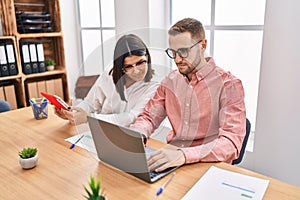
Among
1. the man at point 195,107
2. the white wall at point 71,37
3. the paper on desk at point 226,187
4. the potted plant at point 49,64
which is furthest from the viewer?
the white wall at point 71,37

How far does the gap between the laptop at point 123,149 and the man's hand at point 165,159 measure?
2cm

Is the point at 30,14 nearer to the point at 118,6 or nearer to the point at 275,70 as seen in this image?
the point at 118,6

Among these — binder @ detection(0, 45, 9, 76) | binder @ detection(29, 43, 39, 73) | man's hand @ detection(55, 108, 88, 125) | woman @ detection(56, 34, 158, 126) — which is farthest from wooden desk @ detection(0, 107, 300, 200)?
binder @ detection(29, 43, 39, 73)

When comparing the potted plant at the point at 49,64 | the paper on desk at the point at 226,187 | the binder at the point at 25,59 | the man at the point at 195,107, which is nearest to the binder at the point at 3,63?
the binder at the point at 25,59

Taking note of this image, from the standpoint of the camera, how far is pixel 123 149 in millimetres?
860

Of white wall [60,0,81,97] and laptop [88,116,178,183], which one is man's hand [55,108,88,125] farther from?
Result: white wall [60,0,81,97]

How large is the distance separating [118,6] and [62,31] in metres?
0.93

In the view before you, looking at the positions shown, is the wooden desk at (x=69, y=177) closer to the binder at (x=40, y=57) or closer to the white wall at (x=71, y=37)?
the binder at (x=40, y=57)

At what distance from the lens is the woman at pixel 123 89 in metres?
1.24

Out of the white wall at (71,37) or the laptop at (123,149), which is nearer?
the laptop at (123,149)

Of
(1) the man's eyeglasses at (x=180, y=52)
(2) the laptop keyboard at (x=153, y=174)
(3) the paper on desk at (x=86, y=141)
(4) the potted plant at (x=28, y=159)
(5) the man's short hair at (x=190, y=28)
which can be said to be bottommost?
(3) the paper on desk at (x=86, y=141)

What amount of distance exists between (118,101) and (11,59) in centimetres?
166

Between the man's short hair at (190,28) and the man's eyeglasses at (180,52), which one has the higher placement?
the man's short hair at (190,28)

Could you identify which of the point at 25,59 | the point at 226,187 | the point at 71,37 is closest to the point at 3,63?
the point at 25,59
